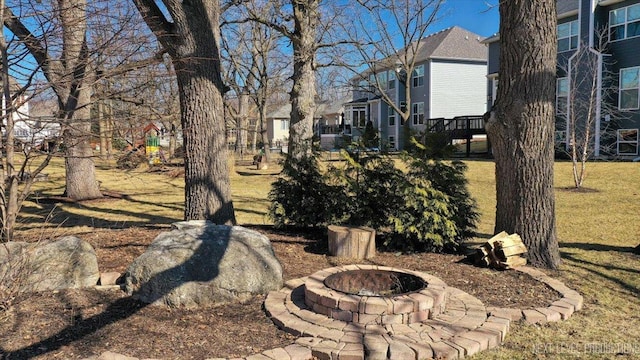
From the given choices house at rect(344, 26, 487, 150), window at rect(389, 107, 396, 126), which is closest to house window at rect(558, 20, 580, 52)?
house at rect(344, 26, 487, 150)

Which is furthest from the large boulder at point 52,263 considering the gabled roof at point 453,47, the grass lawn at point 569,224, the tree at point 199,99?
the gabled roof at point 453,47

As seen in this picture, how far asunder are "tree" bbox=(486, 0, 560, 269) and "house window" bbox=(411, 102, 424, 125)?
2743 centimetres

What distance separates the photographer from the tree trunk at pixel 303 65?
9570 millimetres

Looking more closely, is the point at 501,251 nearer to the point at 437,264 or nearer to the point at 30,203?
the point at 437,264

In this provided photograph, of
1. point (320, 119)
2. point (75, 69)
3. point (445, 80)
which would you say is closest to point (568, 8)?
point (445, 80)

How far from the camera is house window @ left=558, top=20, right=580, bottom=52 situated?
70.0 ft

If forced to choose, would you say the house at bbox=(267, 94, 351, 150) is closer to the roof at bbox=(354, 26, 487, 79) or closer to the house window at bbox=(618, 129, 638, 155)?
the roof at bbox=(354, 26, 487, 79)

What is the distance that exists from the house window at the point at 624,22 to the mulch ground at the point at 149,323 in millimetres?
19005

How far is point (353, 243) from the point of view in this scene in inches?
223

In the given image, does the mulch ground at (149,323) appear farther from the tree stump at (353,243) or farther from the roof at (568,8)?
the roof at (568,8)

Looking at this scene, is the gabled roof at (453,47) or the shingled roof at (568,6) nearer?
the shingled roof at (568,6)

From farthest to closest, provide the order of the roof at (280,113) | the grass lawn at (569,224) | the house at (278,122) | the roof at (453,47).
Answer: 1. the house at (278,122)
2. the roof at (280,113)
3. the roof at (453,47)
4. the grass lawn at (569,224)

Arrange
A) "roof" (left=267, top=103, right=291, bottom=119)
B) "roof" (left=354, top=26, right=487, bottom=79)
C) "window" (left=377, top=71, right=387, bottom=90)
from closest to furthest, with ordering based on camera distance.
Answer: "roof" (left=354, top=26, right=487, bottom=79) → "window" (left=377, top=71, right=387, bottom=90) → "roof" (left=267, top=103, right=291, bottom=119)

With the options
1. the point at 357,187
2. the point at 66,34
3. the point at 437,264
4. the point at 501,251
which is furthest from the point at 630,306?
the point at 66,34
